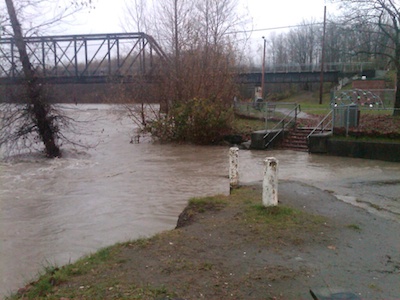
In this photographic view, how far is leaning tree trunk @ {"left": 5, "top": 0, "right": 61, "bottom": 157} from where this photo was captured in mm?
18344

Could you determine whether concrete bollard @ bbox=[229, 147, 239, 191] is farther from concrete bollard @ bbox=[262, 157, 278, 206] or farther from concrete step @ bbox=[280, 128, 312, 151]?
A: concrete step @ bbox=[280, 128, 312, 151]

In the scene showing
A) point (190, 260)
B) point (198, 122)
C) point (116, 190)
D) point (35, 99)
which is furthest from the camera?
point (198, 122)

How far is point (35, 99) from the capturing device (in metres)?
18.8

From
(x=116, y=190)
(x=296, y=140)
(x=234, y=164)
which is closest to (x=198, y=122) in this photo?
(x=296, y=140)

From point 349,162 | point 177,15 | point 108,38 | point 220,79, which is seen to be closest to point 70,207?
point 349,162

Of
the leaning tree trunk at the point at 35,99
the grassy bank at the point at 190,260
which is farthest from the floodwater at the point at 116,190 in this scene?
the grassy bank at the point at 190,260

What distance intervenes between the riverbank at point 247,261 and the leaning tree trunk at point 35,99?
46.9 ft

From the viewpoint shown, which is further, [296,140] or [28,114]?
[296,140]

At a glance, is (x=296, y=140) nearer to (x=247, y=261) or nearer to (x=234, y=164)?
(x=234, y=164)

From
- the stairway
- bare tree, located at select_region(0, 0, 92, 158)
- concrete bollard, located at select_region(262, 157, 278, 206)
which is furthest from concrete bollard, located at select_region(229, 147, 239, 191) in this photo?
bare tree, located at select_region(0, 0, 92, 158)

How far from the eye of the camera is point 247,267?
4.86 metres

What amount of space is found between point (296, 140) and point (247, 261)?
1733 cm

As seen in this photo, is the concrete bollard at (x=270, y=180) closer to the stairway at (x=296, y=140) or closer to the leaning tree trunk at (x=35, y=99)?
the stairway at (x=296, y=140)

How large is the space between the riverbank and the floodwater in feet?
4.86
